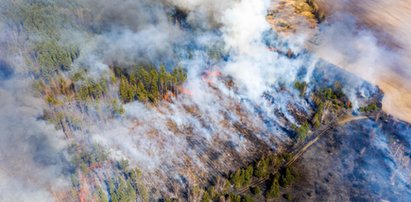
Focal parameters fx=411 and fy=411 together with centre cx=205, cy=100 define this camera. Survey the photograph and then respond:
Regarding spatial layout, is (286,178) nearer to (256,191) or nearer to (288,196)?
(288,196)

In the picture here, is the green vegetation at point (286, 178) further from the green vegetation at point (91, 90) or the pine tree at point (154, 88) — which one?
the green vegetation at point (91, 90)

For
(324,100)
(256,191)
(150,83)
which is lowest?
(256,191)

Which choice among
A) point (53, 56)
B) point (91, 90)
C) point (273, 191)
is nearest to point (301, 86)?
point (273, 191)

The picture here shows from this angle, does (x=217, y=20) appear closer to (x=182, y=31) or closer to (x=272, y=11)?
(x=182, y=31)

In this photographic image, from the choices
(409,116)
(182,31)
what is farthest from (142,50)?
(409,116)

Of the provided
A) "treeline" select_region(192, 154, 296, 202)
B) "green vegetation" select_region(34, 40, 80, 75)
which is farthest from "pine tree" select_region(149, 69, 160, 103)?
"treeline" select_region(192, 154, 296, 202)

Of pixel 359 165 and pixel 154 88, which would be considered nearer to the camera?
pixel 359 165
